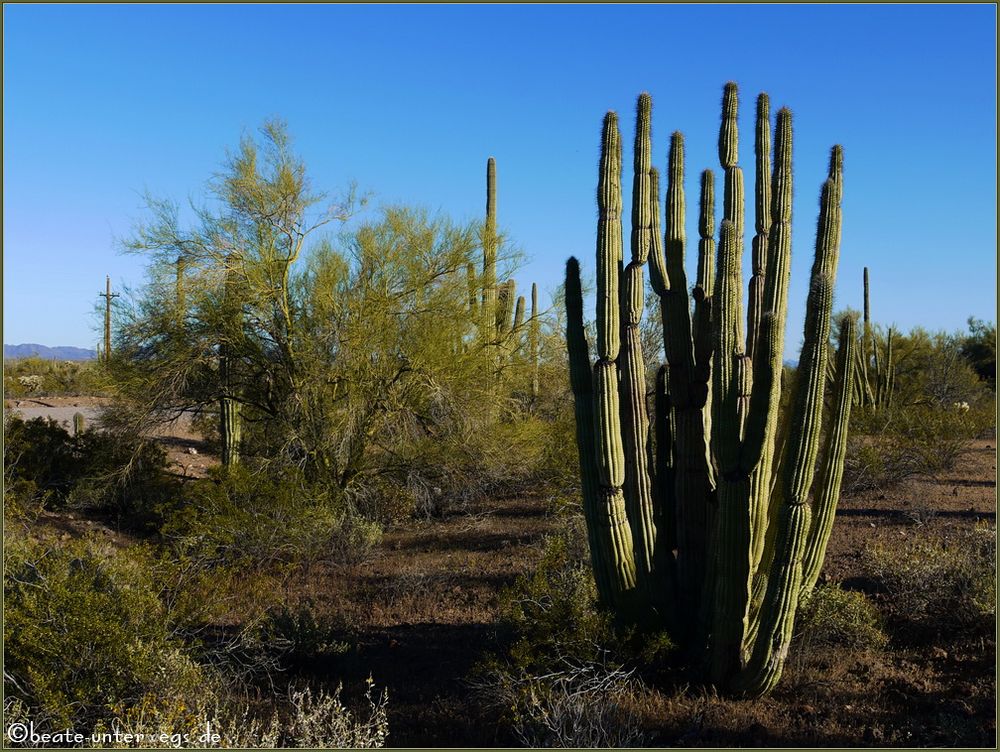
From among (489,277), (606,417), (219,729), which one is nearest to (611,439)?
(606,417)

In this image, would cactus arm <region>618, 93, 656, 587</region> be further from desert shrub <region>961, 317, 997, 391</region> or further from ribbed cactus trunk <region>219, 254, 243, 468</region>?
desert shrub <region>961, 317, 997, 391</region>

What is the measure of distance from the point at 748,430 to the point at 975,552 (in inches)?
172

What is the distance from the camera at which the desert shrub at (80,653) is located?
5.57 m

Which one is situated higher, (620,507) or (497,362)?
(497,362)

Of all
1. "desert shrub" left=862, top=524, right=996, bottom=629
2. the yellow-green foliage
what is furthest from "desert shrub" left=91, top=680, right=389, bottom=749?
"desert shrub" left=862, top=524, right=996, bottom=629

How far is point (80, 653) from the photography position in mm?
5719

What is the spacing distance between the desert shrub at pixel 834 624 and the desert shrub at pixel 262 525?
6.03m

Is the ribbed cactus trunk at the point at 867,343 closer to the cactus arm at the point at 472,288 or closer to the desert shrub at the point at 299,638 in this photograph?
the cactus arm at the point at 472,288

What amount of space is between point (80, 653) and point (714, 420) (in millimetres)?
4631

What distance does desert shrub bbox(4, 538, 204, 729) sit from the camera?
5570 millimetres

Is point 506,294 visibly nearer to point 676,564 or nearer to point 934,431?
point 934,431

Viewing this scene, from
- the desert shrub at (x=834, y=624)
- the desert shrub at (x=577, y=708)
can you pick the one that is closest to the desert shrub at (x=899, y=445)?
the desert shrub at (x=834, y=624)

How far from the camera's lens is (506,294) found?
15.2 m

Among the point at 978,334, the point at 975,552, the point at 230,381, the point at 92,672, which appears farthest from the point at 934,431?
the point at 978,334
